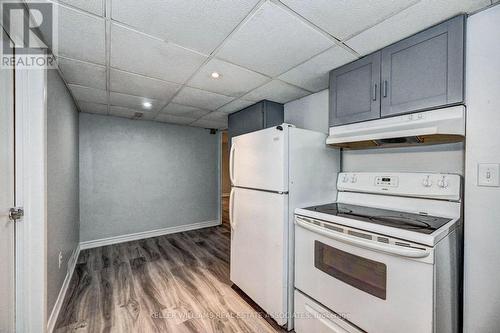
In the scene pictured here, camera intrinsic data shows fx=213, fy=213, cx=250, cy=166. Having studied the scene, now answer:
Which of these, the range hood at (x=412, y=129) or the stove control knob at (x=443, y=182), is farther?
the stove control knob at (x=443, y=182)

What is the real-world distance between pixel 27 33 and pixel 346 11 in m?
1.92

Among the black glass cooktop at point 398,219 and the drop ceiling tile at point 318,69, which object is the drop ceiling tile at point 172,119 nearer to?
the drop ceiling tile at point 318,69

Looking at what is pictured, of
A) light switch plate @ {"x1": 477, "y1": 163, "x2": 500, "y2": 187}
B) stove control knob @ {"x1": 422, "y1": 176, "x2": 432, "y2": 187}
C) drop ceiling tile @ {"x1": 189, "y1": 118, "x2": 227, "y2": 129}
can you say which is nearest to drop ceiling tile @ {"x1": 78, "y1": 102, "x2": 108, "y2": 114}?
drop ceiling tile @ {"x1": 189, "y1": 118, "x2": 227, "y2": 129}

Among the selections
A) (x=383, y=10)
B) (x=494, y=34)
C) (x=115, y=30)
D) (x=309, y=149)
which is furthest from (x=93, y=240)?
(x=494, y=34)

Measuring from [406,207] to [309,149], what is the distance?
852 millimetres

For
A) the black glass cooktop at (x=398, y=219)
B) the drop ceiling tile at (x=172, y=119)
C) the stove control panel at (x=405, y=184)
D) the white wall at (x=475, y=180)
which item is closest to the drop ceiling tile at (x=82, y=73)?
the drop ceiling tile at (x=172, y=119)

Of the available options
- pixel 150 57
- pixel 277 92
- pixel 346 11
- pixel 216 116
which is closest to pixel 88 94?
pixel 150 57

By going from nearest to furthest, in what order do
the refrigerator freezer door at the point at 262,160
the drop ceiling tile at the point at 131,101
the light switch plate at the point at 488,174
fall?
the light switch plate at the point at 488,174
the refrigerator freezer door at the point at 262,160
the drop ceiling tile at the point at 131,101

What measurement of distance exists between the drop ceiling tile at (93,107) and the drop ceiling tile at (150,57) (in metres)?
1.52

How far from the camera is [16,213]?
133 cm

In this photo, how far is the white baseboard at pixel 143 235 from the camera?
137 inches

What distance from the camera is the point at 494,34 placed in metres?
1.18

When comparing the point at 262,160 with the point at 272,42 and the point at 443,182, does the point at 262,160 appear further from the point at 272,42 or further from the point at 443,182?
the point at 443,182

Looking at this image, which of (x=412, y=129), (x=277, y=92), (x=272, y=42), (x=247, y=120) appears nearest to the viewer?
(x=412, y=129)
